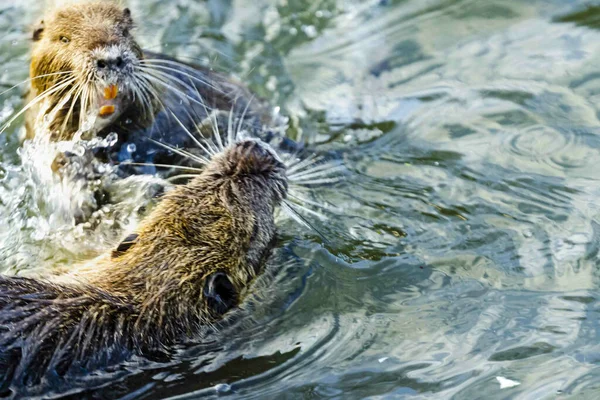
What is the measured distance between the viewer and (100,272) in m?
3.76

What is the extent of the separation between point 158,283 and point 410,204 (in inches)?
68.1

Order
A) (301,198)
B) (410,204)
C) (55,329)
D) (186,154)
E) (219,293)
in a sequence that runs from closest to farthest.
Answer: (55,329)
(219,293)
(186,154)
(301,198)
(410,204)

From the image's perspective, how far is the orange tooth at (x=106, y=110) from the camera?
4229mm

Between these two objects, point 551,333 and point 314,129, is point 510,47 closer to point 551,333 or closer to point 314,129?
point 314,129

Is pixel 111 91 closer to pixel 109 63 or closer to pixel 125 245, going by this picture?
pixel 109 63

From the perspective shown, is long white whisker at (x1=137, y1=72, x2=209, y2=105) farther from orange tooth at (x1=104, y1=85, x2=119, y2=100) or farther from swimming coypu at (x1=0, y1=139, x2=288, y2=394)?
swimming coypu at (x1=0, y1=139, x2=288, y2=394)

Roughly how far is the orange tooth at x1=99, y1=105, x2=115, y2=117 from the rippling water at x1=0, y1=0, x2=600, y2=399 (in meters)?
0.57

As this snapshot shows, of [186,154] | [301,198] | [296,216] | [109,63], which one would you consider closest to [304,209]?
[296,216]

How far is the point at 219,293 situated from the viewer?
12.3ft

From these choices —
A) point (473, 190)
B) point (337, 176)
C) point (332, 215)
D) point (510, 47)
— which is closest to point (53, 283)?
point (332, 215)

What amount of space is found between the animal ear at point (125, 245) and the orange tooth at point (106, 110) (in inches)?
28.7

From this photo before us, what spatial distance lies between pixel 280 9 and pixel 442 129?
202cm

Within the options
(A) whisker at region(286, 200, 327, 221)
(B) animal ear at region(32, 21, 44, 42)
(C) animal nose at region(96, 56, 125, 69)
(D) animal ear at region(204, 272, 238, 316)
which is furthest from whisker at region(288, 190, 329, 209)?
(B) animal ear at region(32, 21, 44, 42)

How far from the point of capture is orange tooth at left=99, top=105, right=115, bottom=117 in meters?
4.23
